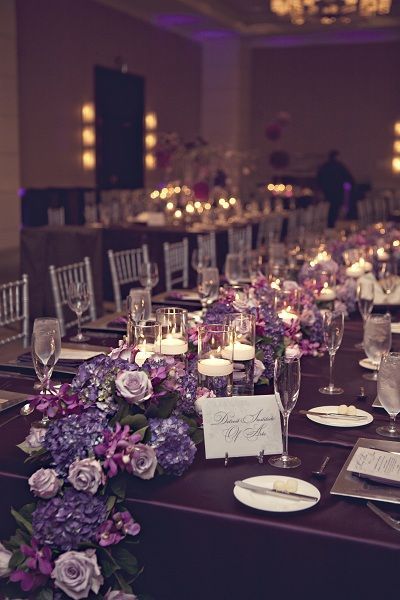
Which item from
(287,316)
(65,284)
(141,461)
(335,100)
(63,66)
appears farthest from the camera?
(335,100)

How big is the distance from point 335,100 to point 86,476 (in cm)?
1519

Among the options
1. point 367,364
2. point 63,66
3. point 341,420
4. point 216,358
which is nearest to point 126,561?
point 216,358

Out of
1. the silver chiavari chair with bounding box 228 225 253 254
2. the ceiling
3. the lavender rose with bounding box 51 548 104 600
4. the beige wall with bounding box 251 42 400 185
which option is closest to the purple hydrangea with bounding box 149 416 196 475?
the lavender rose with bounding box 51 548 104 600

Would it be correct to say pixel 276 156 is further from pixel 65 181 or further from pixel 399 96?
pixel 399 96

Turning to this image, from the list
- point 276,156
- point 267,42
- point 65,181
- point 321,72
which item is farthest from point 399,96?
point 65,181

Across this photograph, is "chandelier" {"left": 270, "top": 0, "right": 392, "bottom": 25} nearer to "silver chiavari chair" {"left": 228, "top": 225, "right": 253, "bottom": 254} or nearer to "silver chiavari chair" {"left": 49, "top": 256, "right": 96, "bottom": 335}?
"silver chiavari chair" {"left": 228, "top": 225, "right": 253, "bottom": 254}

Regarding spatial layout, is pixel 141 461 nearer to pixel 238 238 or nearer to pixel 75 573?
pixel 75 573

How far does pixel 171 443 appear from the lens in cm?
158

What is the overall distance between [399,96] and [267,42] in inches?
108

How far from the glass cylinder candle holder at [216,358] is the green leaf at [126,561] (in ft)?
1.70

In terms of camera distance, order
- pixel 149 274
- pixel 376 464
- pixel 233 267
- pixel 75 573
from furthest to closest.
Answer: pixel 233 267 < pixel 149 274 < pixel 376 464 < pixel 75 573

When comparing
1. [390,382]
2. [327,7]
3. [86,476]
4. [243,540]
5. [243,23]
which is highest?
[243,23]

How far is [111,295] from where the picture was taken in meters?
6.96

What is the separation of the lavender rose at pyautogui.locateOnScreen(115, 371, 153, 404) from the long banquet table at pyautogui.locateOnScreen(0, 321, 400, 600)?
0.56 ft
